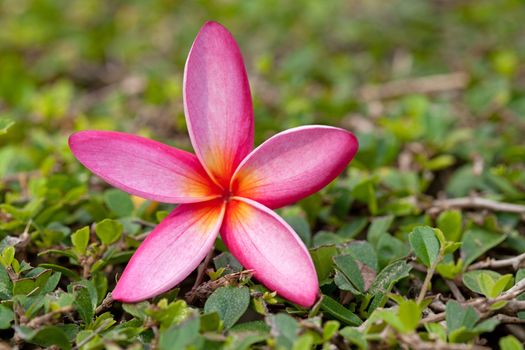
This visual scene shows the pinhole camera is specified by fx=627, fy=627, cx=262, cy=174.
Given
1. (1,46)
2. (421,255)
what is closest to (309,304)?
(421,255)

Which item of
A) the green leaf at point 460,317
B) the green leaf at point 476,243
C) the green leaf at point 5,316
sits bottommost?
the green leaf at point 476,243

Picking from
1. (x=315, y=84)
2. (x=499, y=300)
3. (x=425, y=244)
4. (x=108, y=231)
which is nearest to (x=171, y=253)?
(x=108, y=231)

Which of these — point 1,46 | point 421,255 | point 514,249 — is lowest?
point 514,249

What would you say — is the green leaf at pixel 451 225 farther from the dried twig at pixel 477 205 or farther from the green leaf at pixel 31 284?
the green leaf at pixel 31 284

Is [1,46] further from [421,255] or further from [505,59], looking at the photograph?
[421,255]

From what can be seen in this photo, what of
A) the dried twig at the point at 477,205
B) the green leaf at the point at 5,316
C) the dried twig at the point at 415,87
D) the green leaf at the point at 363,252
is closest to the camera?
the green leaf at the point at 5,316

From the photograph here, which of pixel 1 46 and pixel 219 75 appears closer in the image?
pixel 219 75

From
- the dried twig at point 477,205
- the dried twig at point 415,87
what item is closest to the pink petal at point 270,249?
the dried twig at point 477,205

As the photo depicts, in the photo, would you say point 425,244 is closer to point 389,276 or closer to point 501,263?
point 389,276
